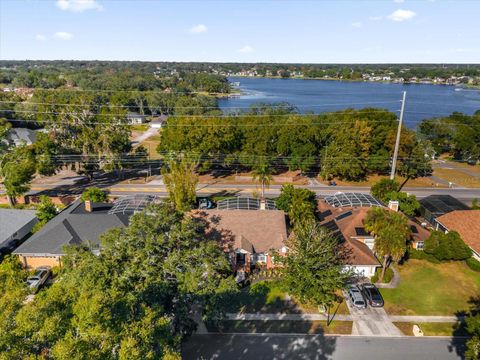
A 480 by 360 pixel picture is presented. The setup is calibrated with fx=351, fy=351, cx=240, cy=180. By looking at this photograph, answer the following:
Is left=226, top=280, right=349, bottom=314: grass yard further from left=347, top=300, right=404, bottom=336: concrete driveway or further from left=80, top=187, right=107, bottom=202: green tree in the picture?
left=80, top=187, right=107, bottom=202: green tree

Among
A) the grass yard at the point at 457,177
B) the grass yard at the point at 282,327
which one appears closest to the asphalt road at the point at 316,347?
the grass yard at the point at 282,327

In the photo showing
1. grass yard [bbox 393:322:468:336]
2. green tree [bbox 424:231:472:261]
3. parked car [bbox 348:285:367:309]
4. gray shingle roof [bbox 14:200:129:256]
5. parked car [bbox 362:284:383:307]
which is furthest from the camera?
green tree [bbox 424:231:472:261]

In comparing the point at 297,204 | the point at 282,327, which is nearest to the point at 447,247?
the point at 297,204

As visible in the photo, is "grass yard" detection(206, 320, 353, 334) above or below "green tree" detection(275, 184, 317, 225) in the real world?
below

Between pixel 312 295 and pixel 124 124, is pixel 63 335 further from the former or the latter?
pixel 124 124

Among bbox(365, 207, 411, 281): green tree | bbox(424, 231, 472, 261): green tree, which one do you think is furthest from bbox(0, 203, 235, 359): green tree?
bbox(424, 231, 472, 261): green tree

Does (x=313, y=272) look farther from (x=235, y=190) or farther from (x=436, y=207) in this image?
(x=235, y=190)

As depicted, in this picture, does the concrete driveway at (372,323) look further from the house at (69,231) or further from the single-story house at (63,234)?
the single-story house at (63,234)
